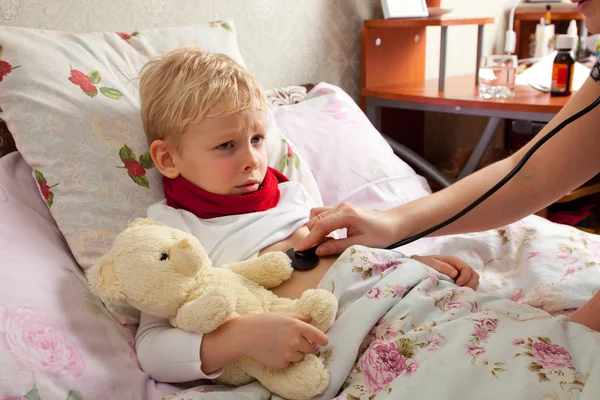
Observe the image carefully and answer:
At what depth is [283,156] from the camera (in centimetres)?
125

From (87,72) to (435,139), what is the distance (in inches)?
66.3

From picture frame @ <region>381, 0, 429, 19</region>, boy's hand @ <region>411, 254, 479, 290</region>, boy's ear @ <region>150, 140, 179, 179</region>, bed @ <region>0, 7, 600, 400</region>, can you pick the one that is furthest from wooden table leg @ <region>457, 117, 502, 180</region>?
boy's ear @ <region>150, 140, 179, 179</region>

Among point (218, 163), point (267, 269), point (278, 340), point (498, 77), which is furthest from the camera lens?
point (498, 77)

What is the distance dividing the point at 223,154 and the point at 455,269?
0.45m

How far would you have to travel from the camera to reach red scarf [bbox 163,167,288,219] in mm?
1008

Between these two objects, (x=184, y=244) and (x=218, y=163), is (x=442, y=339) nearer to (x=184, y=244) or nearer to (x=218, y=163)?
(x=184, y=244)

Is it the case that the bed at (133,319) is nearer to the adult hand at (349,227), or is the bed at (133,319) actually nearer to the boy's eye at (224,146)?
the adult hand at (349,227)

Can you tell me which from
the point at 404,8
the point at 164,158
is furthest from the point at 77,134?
the point at 404,8

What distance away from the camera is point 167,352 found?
800mm

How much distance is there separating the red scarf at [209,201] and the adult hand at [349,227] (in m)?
0.10

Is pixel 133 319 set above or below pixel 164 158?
below

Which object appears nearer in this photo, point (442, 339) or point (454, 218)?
point (442, 339)

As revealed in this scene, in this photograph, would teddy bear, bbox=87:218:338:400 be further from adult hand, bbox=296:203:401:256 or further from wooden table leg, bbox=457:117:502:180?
wooden table leg, bbox=457:117:502:180

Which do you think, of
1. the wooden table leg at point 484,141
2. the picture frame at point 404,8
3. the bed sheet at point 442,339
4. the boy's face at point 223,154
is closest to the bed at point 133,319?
the bed sheet at point 442,339
